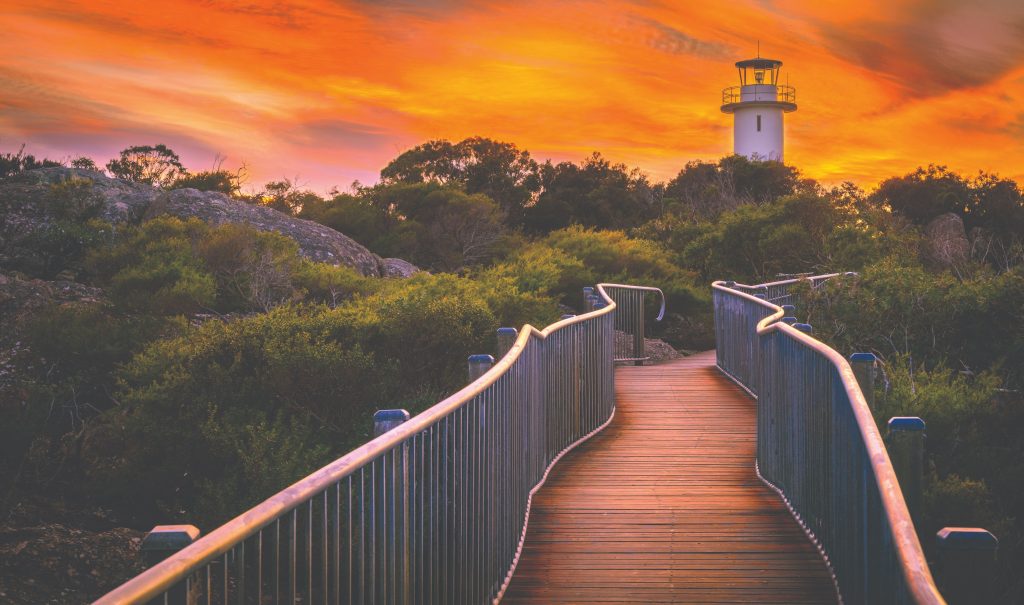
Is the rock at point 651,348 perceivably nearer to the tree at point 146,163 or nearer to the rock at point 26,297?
the rock at point 26,297

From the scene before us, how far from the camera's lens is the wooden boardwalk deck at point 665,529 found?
610 centimetres

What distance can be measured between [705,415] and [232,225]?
56.9 feet

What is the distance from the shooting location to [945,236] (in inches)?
1667

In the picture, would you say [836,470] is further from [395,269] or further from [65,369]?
[395,269]

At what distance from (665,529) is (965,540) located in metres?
4.75

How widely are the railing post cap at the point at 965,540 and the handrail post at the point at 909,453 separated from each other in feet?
7.54

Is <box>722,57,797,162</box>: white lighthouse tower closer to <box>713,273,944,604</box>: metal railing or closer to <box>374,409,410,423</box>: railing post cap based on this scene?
<box>713,273,944,604</box>: metal railing

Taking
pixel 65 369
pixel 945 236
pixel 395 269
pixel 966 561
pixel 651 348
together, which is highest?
pixel 945 236

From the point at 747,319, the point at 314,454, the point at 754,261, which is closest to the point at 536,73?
the point at 754,261

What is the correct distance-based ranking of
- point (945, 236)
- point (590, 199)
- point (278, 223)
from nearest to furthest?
point (278, 223) → point (945, 236) → point (590, 199)

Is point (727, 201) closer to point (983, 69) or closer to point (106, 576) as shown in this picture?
point (983, 69)

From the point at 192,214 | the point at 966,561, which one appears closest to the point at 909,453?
the point at 966,561

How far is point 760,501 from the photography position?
8.04 metres

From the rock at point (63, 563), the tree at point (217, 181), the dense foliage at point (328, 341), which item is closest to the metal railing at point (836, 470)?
the dense foliage at point (328, 341)
